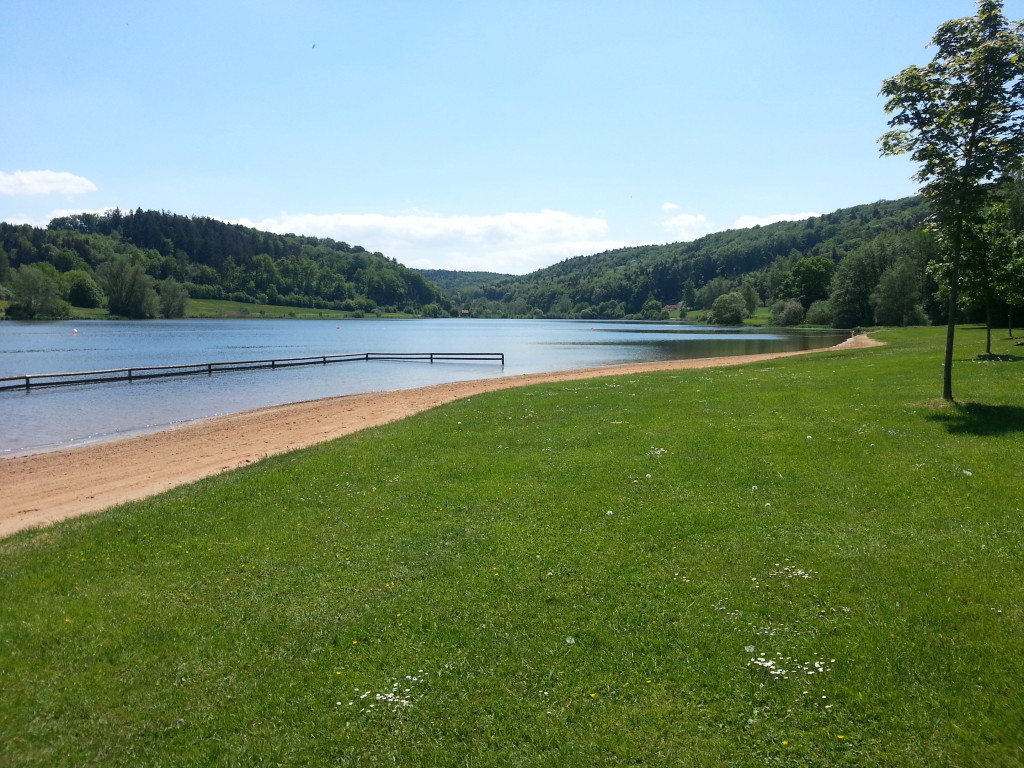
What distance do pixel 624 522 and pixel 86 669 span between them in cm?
666

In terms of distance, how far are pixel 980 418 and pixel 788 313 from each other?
431ft

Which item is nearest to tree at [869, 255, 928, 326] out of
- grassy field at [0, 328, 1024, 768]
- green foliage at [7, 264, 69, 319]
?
grassy field at [0, 328, 1024, 768]

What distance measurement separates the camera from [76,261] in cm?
19875

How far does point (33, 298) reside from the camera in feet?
475

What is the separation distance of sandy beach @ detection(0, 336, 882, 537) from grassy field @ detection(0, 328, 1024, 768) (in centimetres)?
299

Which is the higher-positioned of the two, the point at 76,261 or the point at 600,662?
the point at 76,261

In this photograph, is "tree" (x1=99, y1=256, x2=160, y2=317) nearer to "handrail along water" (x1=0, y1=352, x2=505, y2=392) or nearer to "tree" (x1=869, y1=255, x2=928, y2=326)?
"handrail along water" (x1=0, y1=352, x2=505, y2=392)

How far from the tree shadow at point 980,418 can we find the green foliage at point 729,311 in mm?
155219

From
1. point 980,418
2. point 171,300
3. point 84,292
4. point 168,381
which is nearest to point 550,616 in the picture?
point 980,418

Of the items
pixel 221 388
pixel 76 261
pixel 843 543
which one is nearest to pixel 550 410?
pixel 843 543

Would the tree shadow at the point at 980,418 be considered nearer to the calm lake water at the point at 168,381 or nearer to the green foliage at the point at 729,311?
the calm lake water at the point at 168,381

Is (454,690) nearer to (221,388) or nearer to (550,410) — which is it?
(550,410)

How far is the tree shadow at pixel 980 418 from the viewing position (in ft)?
42.6

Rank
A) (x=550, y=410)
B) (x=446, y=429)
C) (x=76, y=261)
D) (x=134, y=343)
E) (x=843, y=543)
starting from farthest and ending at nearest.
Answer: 1. (x=76, y=261)
2. (x=134, y=343)
3. (x=550, y=410)
4. (x=446, y=429)
5. (x=843, y=543)
